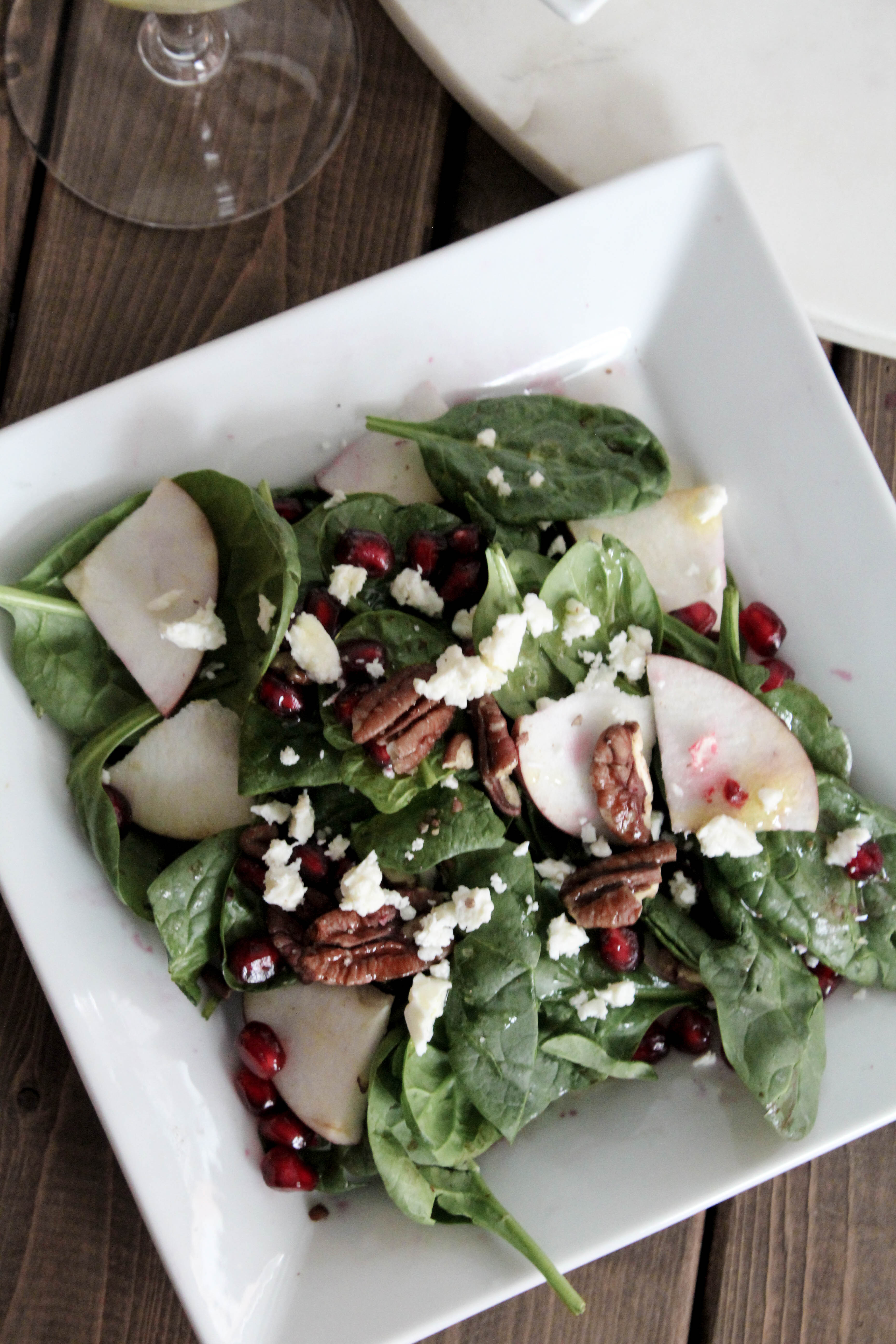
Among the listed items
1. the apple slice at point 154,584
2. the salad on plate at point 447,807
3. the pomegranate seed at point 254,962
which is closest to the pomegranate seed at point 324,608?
the salad on plate at point 447,807

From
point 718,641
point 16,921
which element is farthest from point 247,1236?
point 718,641

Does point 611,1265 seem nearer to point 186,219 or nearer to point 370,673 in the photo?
point 370,673

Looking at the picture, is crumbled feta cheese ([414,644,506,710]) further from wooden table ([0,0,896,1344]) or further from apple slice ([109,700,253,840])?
wooden table ([0,0,896,1344])

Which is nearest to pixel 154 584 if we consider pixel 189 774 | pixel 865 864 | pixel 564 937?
pixel 189 774

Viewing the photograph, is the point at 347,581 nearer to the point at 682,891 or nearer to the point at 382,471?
the point at 382,471

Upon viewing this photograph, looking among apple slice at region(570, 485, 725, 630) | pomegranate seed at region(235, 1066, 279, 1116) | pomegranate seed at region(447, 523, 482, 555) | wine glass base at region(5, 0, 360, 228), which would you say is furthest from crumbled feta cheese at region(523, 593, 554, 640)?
wine glass base at region(5, 0, 360, 228)
